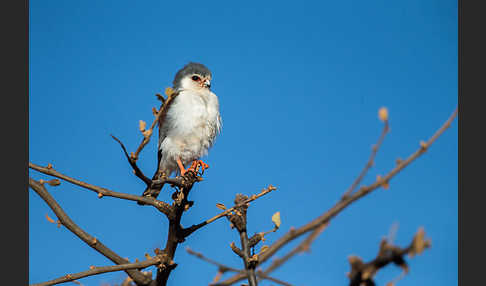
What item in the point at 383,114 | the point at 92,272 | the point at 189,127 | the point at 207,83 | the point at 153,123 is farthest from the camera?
the point at 207,83

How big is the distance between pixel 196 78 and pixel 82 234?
10.8 ft

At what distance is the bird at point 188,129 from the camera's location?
4695mm

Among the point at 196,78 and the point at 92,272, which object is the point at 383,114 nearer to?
the point at 92,272

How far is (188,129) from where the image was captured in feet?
15.4

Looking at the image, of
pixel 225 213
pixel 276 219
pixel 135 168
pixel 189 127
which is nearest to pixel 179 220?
pixel 135 168

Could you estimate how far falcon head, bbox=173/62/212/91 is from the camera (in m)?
5.20

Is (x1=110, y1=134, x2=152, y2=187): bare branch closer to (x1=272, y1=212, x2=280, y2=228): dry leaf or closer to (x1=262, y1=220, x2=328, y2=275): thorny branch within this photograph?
(x1=272, y1=212, x2=280, y2=228): dry leaf

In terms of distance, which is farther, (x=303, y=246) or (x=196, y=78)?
(x=196, y=78)

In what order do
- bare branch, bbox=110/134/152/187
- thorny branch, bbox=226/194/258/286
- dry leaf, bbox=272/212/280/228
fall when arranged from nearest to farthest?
thorny branch, bbox=226/194/258/286 → dry leaf, bbox=272/212/280/228 → bare branch, bbox=110/134/152/187

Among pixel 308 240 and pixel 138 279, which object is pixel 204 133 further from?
pixel 308 240

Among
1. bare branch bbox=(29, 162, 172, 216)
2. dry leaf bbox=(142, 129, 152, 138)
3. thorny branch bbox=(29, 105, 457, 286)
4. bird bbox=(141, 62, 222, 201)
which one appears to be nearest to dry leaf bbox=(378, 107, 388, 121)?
thorny branch bbox=(29, 105, 457, 286)

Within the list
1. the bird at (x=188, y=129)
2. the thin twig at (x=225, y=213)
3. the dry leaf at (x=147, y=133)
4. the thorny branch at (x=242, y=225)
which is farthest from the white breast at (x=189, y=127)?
the thorny branch at (x=242, y=225)

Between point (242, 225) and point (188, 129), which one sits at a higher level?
point (188, 129)

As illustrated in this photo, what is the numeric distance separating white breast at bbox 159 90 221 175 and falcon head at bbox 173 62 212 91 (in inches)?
8.8
